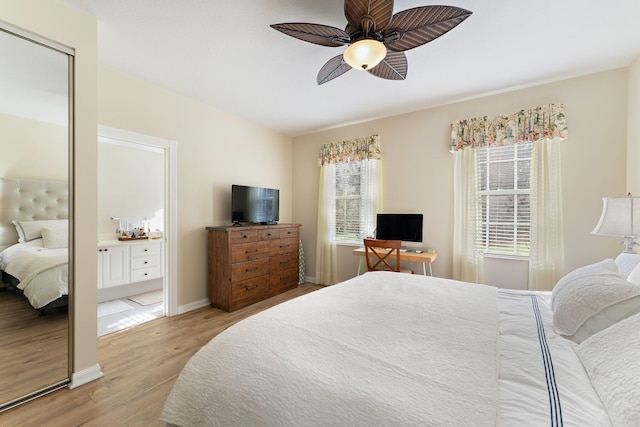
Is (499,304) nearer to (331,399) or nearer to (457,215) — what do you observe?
(331,399)

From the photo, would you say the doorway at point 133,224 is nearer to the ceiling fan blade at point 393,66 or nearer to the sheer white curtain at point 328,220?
the sheer white curtain at point 328,220

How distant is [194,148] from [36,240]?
183cm

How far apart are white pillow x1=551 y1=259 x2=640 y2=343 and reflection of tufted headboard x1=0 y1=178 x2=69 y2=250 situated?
9.67 ft

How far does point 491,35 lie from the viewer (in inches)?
79.2

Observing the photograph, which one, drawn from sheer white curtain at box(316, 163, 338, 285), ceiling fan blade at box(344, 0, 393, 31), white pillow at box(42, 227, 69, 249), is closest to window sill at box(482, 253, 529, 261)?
sheer white curtain at box(316, 163, 338, 285)

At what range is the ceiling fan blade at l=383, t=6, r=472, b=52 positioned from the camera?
1.43m

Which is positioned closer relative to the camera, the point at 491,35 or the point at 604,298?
the point at 604,298

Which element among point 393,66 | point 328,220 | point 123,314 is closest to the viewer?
point 393,66

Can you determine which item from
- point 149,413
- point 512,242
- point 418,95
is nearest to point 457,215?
point 512,242

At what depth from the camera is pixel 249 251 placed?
3447 millimetres

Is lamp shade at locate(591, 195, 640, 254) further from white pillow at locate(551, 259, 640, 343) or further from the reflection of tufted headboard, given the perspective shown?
the reflection of tufted headboard

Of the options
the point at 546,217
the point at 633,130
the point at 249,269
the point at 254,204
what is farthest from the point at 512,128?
the point at 249,269

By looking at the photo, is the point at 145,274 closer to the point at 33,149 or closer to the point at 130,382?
the point at 130,382

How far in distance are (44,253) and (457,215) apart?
3825mm
